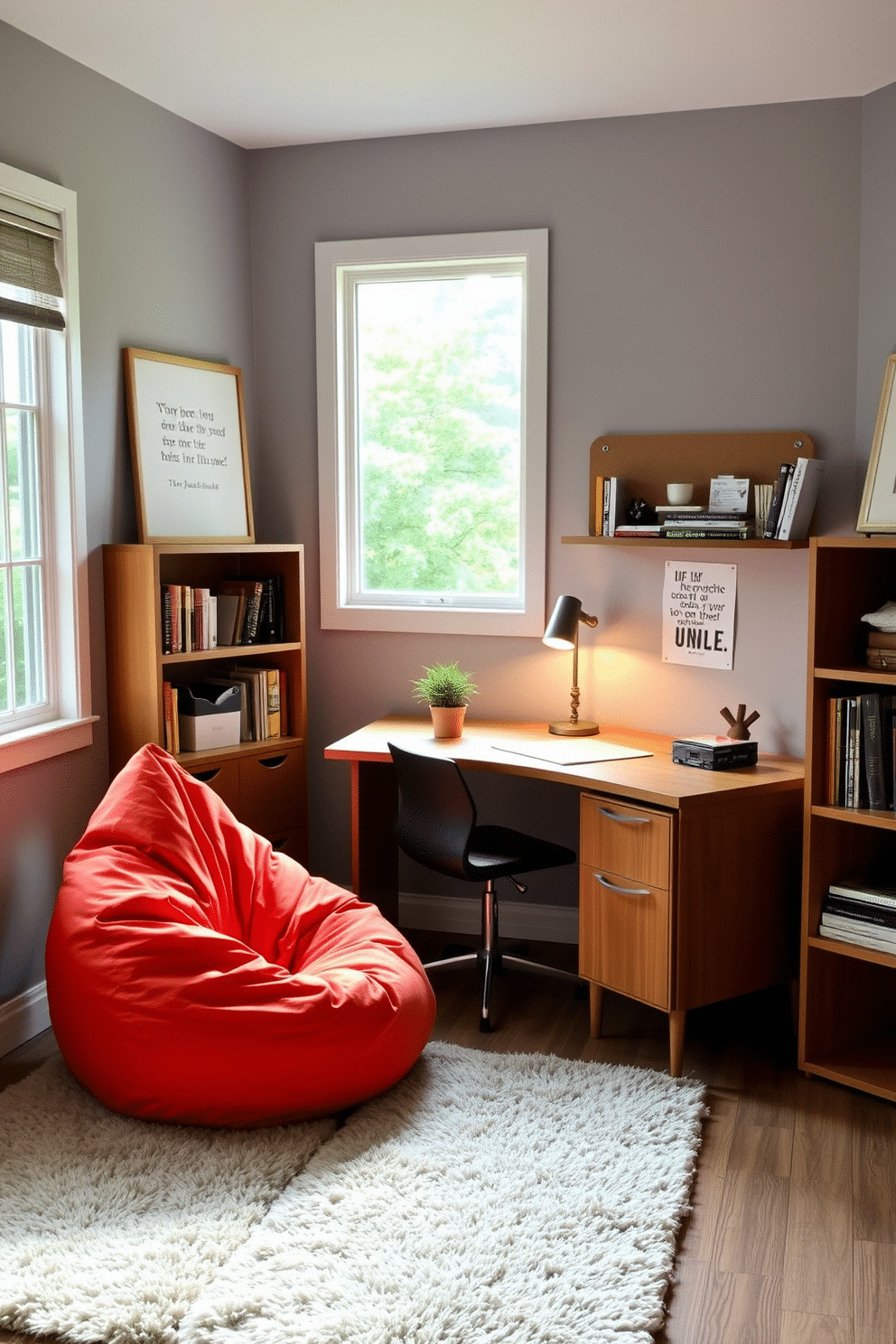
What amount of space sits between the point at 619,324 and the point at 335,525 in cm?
117

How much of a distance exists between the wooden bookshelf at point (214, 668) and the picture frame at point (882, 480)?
1812 mm

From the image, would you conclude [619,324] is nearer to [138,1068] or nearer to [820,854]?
[820,854]

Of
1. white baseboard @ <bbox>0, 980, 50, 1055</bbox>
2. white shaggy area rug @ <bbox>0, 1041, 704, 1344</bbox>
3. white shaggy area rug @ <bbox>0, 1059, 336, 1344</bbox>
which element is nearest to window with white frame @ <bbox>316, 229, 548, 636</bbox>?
white baseboard @ <bbox>0, 980, 50, 1055</bbox>

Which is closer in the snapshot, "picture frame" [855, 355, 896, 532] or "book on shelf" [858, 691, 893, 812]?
"book on shelf" [858, 691, 893, 812]

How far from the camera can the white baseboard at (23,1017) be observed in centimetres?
323

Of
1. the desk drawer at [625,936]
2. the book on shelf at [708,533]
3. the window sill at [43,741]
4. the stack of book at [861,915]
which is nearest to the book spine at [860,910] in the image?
the stack of book at [861,915]

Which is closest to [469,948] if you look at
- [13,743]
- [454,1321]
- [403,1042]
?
[403,1042]

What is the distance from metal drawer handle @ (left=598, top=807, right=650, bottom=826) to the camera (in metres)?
3.12

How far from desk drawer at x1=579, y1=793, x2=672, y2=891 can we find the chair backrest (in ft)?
1.05

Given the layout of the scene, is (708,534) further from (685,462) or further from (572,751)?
(572,751)

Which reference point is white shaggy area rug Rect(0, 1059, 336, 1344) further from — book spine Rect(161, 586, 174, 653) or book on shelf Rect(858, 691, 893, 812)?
book on shelf Rect(858, 691, 893, 812)

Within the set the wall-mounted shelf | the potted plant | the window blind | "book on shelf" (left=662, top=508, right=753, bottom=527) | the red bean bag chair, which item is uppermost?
the window blind

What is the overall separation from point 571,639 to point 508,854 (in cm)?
70

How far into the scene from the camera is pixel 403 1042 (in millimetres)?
2914
